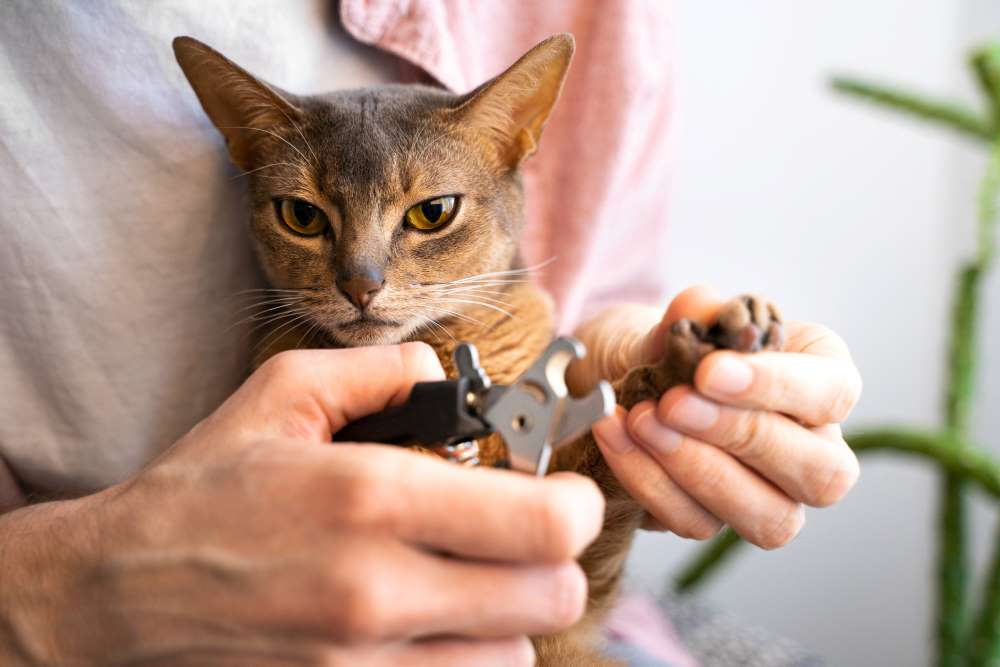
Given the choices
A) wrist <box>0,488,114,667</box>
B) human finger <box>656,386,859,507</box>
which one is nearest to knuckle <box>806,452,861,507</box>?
human finger <box>656,386,859,507</box>

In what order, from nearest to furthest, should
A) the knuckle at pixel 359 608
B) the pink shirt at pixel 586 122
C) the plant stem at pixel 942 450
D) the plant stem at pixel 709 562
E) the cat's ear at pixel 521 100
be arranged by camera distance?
1. the knuckle at pixel 359 608
2. the cat's ear at pixel 521 100
3. the pink shirt at pixel 586 122
4. the plant stem at pixel 942 450
5. the plant stem at pixel 709 562

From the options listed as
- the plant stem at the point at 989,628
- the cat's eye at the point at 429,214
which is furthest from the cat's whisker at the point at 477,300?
the plant stem at the point at 989,628

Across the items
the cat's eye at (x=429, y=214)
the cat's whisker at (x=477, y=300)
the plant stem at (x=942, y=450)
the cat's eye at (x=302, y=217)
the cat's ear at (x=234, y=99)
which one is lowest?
the plant stem at (x=942, y=450)

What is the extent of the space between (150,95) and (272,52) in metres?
0.20

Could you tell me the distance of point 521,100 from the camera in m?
1.22

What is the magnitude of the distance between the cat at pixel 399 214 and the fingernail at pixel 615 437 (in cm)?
17

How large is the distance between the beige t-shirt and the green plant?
1.32 m

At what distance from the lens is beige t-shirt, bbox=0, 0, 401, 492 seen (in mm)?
1021

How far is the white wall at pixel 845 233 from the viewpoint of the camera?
2488mm

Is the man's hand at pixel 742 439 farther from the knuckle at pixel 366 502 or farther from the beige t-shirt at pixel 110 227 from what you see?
the beige t-shirt at pixel 110 227

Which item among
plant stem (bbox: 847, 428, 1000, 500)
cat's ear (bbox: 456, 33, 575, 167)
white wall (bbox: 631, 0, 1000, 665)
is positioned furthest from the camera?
white wall (bbox: 631, 0, 1000, 665)

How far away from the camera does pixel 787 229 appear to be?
260 centimetres

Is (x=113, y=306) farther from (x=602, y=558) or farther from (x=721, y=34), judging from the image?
(x=721, y=34)

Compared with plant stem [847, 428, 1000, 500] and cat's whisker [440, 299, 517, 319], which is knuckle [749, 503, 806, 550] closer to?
cat's whisker [440, 299, 517, 319]
